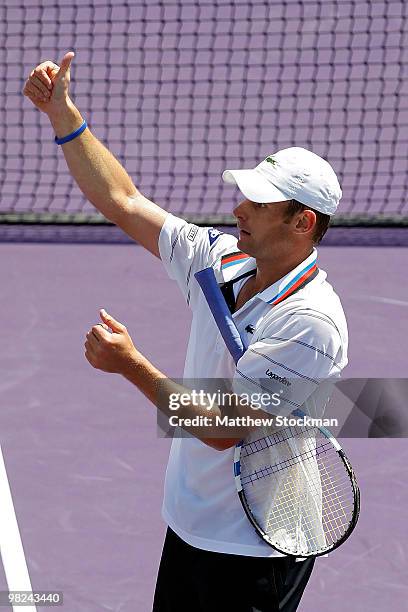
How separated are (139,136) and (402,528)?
6.05 m

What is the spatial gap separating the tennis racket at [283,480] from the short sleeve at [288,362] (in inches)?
4.0

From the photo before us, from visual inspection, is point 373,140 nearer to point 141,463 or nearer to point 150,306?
point 150,306

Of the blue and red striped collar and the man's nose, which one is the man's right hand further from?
the blue and red striped collar

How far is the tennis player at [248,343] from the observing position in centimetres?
379

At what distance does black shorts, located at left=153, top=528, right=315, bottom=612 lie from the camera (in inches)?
160

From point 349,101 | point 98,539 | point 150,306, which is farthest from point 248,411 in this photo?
point 349,101

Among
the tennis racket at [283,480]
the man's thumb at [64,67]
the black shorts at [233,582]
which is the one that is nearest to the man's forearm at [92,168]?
the man's thumb at [64,67]

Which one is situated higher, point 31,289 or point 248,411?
point 248,411

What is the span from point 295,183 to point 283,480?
926 mm

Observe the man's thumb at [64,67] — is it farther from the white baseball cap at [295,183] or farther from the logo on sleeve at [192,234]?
the white baseball cap at [295,183]

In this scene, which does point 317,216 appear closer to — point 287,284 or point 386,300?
point 287,284

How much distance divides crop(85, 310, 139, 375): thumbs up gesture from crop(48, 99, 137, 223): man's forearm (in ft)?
2.77

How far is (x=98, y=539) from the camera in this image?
5.90 m

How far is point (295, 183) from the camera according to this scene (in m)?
3.90
